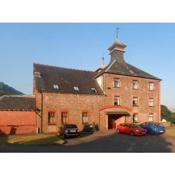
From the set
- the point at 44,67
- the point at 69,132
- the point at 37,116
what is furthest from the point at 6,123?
the point at 44,67

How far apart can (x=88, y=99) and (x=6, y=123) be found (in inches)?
445

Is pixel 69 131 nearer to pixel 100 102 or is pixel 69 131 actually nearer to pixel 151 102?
pixel 100 102

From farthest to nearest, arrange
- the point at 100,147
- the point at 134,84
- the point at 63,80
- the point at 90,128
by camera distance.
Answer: the point at 134,84
the point at 63,80
the point at 90,128
the point at 100,147

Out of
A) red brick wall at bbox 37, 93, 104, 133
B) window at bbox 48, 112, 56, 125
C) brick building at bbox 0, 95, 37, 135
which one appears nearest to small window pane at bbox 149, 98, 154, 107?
red brick wall at bbox 37, 93, 104, 133

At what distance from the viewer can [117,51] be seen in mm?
37906

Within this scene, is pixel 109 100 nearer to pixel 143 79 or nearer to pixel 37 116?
pixel 143 79

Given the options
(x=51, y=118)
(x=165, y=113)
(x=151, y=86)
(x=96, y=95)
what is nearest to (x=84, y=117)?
(x=96, y=95)

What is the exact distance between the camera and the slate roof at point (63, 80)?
29641 mm

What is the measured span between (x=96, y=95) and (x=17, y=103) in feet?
35.8

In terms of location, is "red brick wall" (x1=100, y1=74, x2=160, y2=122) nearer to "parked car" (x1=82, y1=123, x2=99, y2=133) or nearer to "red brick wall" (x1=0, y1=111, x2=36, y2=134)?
"parked car" (x1=82, y1=123, x2=99, y2=133)

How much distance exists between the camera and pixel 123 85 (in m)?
33.4

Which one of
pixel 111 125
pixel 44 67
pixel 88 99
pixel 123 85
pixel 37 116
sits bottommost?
pixel 111 125

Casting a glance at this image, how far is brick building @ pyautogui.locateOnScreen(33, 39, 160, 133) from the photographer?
28.7 meters

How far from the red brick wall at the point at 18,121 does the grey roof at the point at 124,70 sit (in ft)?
40.5
